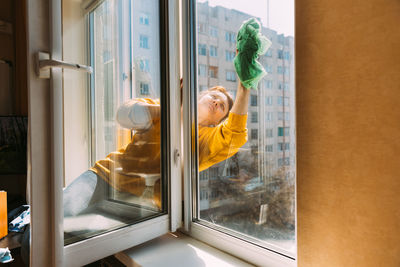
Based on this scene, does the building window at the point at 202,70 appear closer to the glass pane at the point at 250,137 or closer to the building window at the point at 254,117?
the glass pane at the point at 250,137

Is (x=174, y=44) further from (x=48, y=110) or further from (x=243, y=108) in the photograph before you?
(x=48, y=110)

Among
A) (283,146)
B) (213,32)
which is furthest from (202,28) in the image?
(283,146)

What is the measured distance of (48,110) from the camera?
2.65 feet

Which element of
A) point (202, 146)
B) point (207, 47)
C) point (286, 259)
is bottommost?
point (286, 259)

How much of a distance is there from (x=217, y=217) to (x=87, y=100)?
0.77 m

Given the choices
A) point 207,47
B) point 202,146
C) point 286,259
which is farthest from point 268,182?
point 207,47

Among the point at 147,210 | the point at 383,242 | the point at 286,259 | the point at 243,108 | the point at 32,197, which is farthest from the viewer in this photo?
the point at 147,210

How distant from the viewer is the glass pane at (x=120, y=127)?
0.99 meters

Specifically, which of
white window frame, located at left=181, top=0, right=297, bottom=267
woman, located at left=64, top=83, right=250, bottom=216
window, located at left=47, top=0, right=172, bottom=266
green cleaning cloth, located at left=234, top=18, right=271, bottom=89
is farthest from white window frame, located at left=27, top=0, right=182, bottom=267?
green cleaning cloth, located at left=234, top=18, right=271, bottom=89

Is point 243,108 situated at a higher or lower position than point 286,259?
higher

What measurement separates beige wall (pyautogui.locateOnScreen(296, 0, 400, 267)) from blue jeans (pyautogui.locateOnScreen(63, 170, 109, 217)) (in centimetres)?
78

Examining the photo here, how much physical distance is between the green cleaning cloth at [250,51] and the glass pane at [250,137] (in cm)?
2

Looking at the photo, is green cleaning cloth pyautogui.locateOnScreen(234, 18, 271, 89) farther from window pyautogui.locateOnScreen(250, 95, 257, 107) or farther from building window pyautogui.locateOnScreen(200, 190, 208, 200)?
building window pyautogui.locateOnScreen(200, 190, 208, 200)

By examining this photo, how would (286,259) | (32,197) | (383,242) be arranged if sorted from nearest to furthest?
(383,242), (32,197), (286,259)
